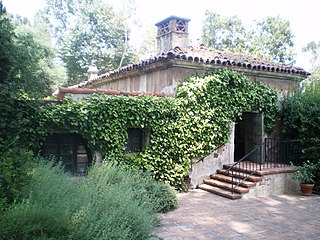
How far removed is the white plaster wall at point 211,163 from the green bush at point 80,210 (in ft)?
9.29

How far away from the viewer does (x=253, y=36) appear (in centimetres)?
2798

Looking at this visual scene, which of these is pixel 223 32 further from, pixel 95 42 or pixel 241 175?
pixel 241 175

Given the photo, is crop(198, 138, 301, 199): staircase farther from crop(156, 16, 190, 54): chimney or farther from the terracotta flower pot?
crop(156, 16, 190, 54): chimney

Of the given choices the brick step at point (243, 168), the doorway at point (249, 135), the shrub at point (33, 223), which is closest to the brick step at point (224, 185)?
the brick step at point (243, 168)

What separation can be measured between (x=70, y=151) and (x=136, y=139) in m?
1.91

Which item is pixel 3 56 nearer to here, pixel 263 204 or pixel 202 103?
pixel 202 103

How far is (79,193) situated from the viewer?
4.91 m

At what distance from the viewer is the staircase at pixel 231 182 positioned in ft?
27.5

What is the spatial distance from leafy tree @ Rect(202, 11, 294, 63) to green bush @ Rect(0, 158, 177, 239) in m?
24.1

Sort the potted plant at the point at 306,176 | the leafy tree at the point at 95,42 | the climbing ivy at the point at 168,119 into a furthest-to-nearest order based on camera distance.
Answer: the leafy tree at the point at 95,42, the potted plant at the point at 306,176, the climbing ivy at the point at 168,119

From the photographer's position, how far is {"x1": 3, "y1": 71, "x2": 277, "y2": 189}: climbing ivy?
7188 millimetres

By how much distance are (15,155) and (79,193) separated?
1.56 m

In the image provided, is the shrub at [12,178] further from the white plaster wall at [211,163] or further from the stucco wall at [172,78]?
the white plaster wall at [211,163]

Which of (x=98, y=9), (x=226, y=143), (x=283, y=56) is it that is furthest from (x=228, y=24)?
(x=226, y=143)
